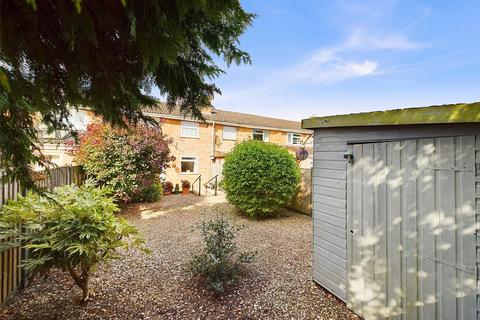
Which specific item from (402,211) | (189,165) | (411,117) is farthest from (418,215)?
(189,165)

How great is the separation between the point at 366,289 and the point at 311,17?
743cm

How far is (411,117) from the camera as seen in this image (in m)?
2.86

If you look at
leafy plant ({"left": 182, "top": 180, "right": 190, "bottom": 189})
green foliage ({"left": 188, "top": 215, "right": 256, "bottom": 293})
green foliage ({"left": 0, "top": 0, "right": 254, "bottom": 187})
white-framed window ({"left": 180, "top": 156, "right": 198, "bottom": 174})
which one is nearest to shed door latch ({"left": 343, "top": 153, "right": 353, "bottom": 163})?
green foliage ({"left": 0, "top": 0, "right": 254, "bottom": 187})

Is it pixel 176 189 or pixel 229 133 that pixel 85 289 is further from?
pixel 229 133

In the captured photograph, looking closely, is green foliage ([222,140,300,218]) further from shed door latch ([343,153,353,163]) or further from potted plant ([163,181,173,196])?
potted plant ([163,181,173,196])

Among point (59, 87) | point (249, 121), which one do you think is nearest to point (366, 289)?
point (59, 87)

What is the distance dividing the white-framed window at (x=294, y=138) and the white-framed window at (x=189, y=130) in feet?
28.9

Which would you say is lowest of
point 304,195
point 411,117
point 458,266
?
point 304,195

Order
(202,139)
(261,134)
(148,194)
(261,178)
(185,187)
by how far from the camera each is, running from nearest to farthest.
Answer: (261,178), (148,194), (185,187), (202,139), (261,134)

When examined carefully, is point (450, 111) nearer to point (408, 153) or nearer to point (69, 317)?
point (408, 153)

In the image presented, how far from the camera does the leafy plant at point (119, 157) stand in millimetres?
8891

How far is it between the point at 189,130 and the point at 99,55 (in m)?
15.0

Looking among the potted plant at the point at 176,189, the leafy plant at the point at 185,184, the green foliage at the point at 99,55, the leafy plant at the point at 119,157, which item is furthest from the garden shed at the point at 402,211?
the leafy plant at the point at 185,184

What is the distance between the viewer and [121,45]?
6.80ft
